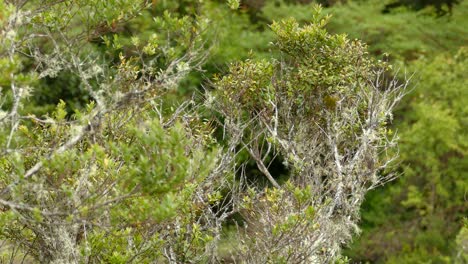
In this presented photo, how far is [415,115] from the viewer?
57.4ft

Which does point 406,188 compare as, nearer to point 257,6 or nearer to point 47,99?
point 257,6

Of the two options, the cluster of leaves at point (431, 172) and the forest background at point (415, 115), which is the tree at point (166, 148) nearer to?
the forest background at point (415, 115)

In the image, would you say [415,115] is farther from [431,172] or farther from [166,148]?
[166,148]

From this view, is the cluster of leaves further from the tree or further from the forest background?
the tree

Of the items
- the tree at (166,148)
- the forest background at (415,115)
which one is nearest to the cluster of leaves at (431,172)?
the forest background at (415,115)

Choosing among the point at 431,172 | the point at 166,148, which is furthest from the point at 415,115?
the point at 166,148

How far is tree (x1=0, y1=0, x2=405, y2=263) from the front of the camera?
536cm

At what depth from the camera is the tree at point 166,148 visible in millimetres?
5355

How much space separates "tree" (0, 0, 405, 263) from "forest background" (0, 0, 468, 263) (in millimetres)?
6013

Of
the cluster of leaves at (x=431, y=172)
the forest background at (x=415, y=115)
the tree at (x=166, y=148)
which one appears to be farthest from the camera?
the forest background at (x=415, y=115)

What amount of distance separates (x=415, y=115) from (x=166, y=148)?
13462 mm

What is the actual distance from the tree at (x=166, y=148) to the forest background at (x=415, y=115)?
601 centimetres

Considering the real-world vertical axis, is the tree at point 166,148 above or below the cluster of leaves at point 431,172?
above

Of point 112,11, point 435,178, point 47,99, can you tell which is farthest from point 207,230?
point 47,99
